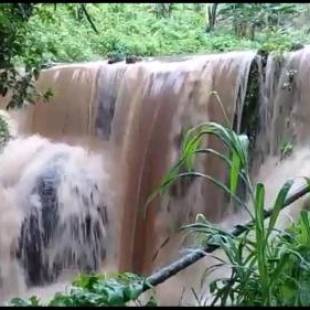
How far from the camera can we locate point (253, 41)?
7.48m

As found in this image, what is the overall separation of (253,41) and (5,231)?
139 inches

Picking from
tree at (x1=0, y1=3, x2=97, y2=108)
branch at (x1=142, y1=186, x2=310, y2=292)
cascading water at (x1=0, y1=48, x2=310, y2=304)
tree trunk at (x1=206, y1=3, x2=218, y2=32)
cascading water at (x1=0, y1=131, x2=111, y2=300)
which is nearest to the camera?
branch at (x1=142, y1=186, x2=310, y2=292)

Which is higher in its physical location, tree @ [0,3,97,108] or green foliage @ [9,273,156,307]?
tree @ [0,3,97,108]

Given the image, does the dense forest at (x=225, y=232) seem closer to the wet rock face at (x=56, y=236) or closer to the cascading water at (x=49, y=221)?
the cascading water at (x=49, y=221)

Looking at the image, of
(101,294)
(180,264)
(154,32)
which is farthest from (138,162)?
(101,294)

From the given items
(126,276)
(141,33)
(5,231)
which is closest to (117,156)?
(5,231)

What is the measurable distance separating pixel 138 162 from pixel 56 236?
0.83 metres

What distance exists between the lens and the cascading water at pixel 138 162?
5.06 metres

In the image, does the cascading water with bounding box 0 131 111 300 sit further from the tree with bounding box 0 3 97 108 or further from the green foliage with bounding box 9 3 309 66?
the tree with bounding box 0 3 97 108

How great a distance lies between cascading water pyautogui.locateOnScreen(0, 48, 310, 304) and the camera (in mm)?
5062

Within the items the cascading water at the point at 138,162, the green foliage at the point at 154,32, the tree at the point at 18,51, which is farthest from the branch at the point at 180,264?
the green foliage at the point at 154,32

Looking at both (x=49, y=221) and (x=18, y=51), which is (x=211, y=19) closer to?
(x=49, y=221)

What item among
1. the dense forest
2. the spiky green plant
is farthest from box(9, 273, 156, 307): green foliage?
the spiky green plant

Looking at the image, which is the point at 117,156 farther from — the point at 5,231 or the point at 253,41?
the point at 253,41
